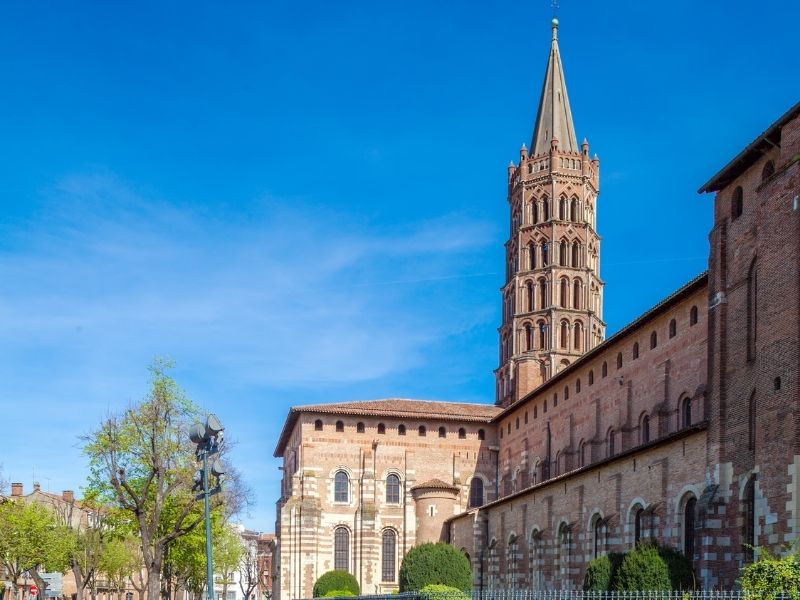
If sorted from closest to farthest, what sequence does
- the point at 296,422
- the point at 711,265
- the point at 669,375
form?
the point at 711,265 < the point at 669,375 < the point at 296,422

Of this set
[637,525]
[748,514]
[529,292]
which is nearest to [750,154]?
[748,514]

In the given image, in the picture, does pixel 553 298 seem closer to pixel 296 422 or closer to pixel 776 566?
pixel 296 422

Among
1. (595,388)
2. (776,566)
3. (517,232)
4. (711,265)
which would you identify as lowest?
(776,566)

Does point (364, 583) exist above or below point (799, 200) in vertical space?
below

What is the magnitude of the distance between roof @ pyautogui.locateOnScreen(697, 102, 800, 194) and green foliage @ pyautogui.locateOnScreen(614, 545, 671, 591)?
10.7 metres

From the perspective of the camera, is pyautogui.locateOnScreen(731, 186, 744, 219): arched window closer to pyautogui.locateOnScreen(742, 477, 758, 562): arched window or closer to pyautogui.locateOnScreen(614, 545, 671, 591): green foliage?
pyautogui.locateOnScreen(742, 477, 758, 562): arched window

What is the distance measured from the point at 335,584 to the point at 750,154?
38803 mm

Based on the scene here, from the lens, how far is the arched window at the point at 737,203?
30312mm

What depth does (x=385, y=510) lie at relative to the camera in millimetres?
66375

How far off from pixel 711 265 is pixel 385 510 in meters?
39.2

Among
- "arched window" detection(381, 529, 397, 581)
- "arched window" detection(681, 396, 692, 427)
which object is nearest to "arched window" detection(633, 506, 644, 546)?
"arched window" detection(681, 396, 692, 427)

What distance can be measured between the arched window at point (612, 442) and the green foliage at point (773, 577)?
24.3m

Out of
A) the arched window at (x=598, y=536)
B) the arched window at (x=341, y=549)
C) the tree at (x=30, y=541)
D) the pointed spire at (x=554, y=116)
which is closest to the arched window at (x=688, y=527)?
the arched window at (x=598, y=536)

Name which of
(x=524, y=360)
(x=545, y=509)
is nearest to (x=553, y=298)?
(x=524, y=360)
